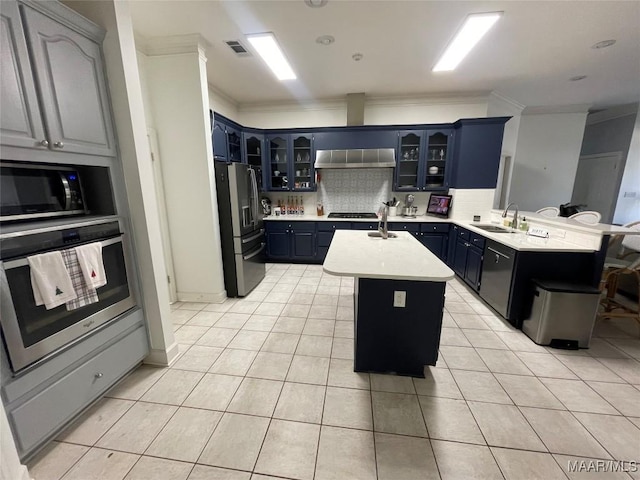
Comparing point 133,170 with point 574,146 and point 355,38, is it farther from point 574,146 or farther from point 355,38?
point 574,146

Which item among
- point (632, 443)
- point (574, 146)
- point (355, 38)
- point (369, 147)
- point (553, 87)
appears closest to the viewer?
point (632, 443)

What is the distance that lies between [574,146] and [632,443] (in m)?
5.77

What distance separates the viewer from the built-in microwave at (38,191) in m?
1.29

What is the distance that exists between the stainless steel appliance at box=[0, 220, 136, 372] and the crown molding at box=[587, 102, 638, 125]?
842 cm

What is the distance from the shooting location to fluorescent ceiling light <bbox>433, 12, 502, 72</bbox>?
2348mm

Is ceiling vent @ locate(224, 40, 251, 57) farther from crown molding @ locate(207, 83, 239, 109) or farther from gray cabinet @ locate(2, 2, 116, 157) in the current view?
gray cabinet @ locate(2, 2, 116, 157)

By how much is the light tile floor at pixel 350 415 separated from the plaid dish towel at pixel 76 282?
80 centimetres

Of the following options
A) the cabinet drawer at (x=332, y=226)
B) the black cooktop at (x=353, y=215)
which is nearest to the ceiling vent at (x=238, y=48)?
the cabinet drawer at (x=332, y=226)

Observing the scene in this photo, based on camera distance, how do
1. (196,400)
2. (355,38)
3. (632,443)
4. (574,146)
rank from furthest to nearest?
1. (574,146)
2. (355,38)
3. (196,400)
4. (632,443)

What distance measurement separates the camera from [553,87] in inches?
156

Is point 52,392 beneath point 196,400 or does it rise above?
above

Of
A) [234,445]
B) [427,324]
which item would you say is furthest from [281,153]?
[234,445]

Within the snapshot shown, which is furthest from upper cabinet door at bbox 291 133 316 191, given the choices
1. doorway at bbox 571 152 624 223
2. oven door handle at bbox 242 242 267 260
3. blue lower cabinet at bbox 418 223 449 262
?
doorway at bbox 571 152 624 223

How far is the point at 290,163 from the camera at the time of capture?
185 inches
